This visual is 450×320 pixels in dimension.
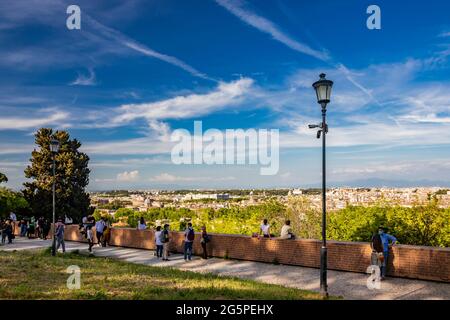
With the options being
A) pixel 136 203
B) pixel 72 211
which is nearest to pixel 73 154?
pixel 72 211

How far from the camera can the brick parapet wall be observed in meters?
12.1

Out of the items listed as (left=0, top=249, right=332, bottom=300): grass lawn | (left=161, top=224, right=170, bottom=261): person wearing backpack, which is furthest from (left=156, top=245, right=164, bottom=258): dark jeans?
(left=0, top=249, right=332, bottom=300): grass lawn

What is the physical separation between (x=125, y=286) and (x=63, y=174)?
154 feet

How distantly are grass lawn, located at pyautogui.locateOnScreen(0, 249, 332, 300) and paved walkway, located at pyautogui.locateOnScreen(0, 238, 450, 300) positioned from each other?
1.48m

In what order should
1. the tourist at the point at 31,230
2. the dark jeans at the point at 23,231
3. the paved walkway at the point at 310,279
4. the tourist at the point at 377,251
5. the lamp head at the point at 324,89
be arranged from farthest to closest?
the dark jeans at the point at 23,231, the tourist at the point at 31,230, the tourist at the point at 377,251, the lamp head at the point at 324,89, the paved walkway at the point at 310,279

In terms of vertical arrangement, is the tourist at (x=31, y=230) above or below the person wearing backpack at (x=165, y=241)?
below

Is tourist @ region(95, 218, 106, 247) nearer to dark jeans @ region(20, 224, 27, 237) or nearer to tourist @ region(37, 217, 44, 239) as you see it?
tourist @ region(37, 217, 44, 239)

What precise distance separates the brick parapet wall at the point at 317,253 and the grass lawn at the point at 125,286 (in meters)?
3.65

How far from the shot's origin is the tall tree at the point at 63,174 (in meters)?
52.1

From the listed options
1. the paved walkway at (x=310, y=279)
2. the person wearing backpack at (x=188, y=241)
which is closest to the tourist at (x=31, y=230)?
the paved walkway at (x=310, y=279)

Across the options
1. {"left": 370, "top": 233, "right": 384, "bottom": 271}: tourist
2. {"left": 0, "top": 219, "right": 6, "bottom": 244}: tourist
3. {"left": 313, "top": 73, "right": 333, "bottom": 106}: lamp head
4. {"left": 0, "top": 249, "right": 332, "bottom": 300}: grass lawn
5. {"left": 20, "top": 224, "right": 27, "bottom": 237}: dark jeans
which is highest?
{"left": 313, "top": 73, "right": 333, "bottom": 106}: lamp head

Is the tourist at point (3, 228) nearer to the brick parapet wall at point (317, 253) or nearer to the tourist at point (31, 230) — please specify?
the tourist at point (31, 230)

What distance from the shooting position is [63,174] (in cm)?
5362

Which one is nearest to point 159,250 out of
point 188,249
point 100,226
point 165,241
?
point 165,241
